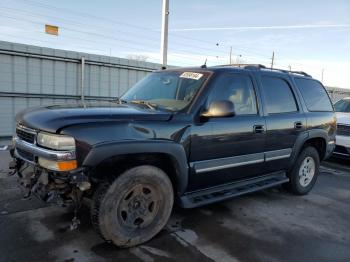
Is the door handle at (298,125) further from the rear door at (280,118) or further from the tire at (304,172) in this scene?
the tire at (304,172)

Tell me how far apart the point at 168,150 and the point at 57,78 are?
20.5 feet

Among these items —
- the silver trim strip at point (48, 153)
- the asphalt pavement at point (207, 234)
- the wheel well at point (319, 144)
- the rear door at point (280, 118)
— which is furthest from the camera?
the wheel well at point (319, 144)

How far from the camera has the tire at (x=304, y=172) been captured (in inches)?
220

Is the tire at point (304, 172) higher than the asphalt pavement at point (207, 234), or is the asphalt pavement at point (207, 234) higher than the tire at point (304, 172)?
the tire at point (304, 172)

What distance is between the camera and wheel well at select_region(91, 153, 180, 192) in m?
3.23

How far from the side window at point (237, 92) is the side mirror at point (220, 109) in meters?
0.21

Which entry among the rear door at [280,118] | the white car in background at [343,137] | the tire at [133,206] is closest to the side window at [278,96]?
the rear door at [280,118]

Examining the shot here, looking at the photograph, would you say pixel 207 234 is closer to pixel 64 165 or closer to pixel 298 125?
pixel 64 165

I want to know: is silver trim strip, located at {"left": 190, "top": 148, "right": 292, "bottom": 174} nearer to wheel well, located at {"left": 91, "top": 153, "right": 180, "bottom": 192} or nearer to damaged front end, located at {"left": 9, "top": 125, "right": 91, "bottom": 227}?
wheel well, located at {"left": 91, "top": 153, "right": 180, "bottom": 192}

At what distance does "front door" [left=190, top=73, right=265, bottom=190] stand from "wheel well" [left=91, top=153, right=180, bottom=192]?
283mm

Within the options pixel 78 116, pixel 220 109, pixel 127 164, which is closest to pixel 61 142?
pixel 78 116

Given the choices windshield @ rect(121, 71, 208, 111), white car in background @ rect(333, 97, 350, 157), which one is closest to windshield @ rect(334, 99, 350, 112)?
white car in background @ rect(333, 97, 350, 157)

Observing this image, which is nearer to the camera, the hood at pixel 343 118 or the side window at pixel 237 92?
the side window at pixel 237 92

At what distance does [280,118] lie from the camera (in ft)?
16.2
